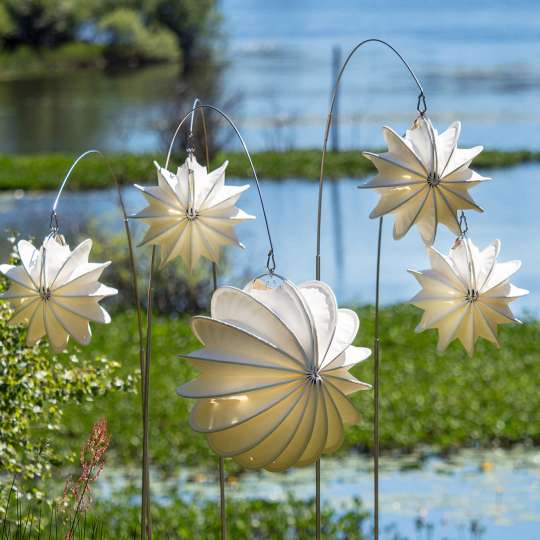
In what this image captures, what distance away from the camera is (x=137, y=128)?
2155cm

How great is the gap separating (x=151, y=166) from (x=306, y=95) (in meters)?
12.7

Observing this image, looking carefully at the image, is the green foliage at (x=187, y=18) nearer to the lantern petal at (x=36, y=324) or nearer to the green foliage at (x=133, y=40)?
the green foliage at (x=133, y=40)

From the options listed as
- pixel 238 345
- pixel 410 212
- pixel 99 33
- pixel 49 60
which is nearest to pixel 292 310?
pixel 238 345

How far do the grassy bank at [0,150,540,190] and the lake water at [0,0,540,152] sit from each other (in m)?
0.53

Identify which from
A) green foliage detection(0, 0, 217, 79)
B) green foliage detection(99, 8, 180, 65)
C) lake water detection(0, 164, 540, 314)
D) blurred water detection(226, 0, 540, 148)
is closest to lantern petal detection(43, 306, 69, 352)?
lake water detection(0, 164, 540, 314)

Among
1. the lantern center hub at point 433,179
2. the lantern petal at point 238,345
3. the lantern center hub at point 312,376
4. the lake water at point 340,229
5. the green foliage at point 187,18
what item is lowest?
the lantern center hub at point 312,376

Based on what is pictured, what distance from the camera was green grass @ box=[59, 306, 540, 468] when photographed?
5.73 m

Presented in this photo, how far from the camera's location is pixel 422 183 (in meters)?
2.22

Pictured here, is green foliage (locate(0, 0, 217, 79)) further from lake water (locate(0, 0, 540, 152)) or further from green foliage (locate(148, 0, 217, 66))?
lake water (locate(0, 0, 540, 152))

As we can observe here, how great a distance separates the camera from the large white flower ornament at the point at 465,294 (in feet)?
7.48

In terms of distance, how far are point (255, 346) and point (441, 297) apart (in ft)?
1.77

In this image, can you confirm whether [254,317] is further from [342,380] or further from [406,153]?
[406,153]

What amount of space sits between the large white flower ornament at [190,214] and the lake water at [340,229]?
18.9 ft

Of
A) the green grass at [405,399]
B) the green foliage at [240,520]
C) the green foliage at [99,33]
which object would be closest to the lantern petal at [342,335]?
the green foliage at [240,520]
